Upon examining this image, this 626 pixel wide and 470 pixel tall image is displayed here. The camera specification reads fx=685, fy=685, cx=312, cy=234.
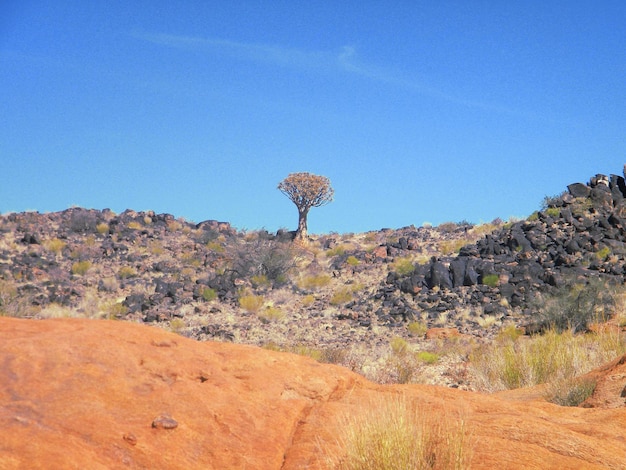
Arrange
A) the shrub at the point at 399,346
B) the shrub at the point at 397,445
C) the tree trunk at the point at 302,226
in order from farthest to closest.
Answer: the tree trunk at the point at 302,226
the shrub at the point at 399,346
the shrub at the point at 397,445

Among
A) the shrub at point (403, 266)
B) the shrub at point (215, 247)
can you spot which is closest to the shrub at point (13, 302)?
the shrub at point (215, 247)

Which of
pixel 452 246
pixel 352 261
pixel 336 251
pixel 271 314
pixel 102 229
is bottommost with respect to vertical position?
pixel 271 314

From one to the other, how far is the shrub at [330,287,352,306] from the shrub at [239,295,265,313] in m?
3.37

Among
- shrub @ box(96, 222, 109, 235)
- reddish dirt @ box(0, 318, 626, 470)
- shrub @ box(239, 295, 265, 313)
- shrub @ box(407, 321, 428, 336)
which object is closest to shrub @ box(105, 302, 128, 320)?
shrub @ box(239, 295, 265, 313)

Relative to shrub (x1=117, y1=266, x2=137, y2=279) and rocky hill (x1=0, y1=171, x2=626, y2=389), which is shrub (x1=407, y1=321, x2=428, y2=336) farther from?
shrub (x1=117, y1=266, x2=137, y2=279)

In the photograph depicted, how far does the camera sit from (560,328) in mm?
22797

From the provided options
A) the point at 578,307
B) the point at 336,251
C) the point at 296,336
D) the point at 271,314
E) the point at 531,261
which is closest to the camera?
the point at 578,307

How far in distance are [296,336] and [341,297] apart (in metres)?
6.28

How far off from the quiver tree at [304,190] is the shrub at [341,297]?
1337 centimetres

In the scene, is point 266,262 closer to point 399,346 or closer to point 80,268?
point 80,268

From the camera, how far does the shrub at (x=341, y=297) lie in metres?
31.8

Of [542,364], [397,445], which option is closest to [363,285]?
[542,364]

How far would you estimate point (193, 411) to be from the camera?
5.72 metres

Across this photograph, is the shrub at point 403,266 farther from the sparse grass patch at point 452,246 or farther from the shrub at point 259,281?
the shrub at point 259,281
